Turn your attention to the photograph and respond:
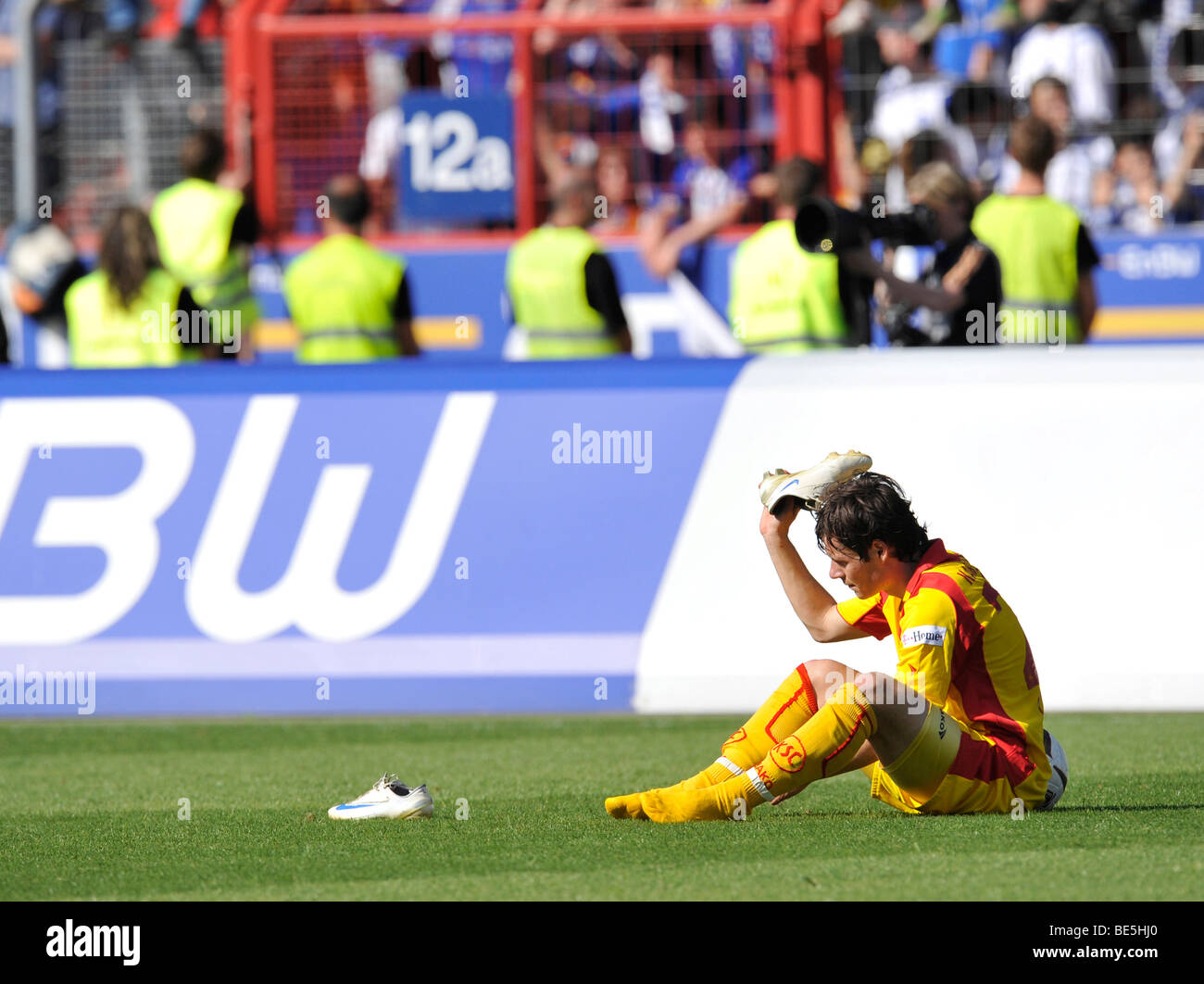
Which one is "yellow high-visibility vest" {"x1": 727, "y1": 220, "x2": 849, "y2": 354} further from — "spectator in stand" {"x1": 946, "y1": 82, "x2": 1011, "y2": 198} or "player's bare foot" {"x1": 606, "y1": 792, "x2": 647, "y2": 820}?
"player's bare foot" {"x1": 606, "y1": 792, "x2": 647, "y2": 820}

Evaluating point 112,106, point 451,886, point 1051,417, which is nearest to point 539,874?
point 451,886

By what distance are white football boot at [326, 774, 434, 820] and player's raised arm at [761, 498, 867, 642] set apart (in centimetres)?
117

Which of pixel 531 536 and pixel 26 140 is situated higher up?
pixel 26 140

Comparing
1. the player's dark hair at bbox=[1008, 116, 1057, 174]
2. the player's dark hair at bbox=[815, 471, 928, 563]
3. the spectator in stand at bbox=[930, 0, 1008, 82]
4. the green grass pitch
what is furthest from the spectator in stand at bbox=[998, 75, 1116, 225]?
the player's dark hair at bbox=[815, 471, 928, 563]

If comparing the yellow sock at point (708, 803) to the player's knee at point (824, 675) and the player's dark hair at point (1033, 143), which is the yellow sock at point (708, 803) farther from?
the player's dark hair at point (1033, 143)

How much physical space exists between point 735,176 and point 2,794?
8390 mm

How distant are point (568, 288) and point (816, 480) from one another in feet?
18.4

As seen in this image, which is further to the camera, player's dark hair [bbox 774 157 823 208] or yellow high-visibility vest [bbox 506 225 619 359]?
yellow high-visibility vest [bbox 506 225 619 359]

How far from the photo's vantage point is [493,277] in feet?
47.5

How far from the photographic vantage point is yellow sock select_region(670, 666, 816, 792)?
5.55 m

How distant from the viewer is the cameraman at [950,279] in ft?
30.1

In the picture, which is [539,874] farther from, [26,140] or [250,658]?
[26,140]

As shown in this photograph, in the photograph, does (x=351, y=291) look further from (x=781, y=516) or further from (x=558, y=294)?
(x=781, y=516)

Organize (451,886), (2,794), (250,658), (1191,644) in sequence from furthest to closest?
1. (250,658)
2. (1191,644)
3. (2,794)
4. (451,886)
